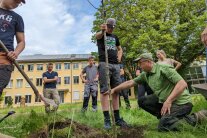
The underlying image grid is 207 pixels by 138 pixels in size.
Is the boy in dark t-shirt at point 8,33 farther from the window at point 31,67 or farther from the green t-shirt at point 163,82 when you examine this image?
the window at point 31,67

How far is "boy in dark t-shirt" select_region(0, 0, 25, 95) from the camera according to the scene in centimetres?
318

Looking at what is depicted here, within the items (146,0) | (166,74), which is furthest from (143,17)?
(166,74)

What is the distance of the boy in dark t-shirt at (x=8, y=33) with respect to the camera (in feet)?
10.4

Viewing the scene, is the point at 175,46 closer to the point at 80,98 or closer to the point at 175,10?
the point at 175,10

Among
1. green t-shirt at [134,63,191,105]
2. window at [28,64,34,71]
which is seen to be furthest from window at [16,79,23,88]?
green t-shirt at [134,63,191,105]

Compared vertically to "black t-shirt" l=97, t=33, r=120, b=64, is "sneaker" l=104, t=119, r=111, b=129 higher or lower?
lower

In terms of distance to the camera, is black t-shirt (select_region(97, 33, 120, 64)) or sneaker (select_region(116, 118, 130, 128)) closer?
sneaker (select_region(116, 118, 130, 128))

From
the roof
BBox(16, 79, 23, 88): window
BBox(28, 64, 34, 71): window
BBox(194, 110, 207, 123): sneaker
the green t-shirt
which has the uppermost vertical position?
the roof

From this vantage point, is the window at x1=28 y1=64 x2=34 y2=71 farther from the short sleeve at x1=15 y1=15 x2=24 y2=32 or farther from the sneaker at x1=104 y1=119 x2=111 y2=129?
the short sleeve at x1=15 y1=15 x2=24 y2=32

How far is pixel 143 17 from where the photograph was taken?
26.6 metres

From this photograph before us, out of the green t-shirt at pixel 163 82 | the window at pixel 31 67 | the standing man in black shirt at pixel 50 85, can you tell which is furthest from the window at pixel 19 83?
the green t-shirt at pixel 163 82

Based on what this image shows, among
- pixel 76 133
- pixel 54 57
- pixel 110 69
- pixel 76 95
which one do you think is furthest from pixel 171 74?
pixel 54 57

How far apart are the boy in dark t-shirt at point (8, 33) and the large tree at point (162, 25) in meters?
22.3

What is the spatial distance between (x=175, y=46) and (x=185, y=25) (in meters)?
2.18
